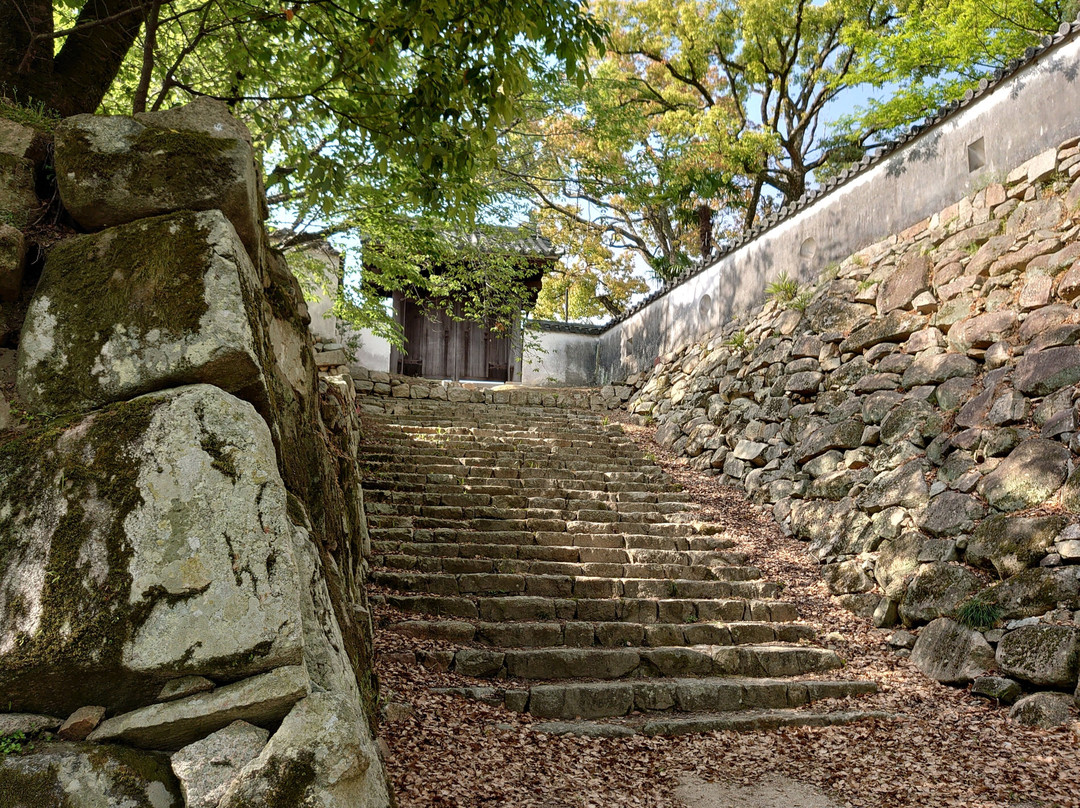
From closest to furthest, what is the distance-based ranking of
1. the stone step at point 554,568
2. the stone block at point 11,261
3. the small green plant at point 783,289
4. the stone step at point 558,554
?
the stone block at point 11,261 → the stone step at point 554,568 → the stone step at point 558,554 → the small green plant at point 783,289

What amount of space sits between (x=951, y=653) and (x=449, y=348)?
12.6m

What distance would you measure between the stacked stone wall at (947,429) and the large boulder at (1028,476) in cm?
1

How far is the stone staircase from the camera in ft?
16.1

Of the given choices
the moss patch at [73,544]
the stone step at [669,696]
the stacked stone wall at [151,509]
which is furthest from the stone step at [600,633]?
the moss patch at [73,544]

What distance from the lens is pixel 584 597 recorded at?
6203 millimetres

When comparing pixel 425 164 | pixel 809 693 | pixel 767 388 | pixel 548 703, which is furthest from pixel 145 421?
pixel 767 388

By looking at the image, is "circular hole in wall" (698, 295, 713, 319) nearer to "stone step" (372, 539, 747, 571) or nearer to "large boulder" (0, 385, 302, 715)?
"stone step" (372, 539, 747, 571)

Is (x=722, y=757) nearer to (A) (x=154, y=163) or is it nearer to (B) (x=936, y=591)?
(B) (x=936, y=591)

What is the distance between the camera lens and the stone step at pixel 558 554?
21.5 ft

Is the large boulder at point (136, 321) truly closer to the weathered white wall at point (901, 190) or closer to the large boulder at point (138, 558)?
the large boulder at point (138, 558)

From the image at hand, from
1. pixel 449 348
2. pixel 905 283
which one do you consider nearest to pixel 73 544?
pixel 905 283

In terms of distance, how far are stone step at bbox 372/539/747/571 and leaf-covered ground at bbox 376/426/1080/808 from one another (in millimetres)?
1354

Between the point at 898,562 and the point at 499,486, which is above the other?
the point at 499,486

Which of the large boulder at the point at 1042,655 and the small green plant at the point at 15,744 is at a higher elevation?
the small green plant at the point at 15,744
